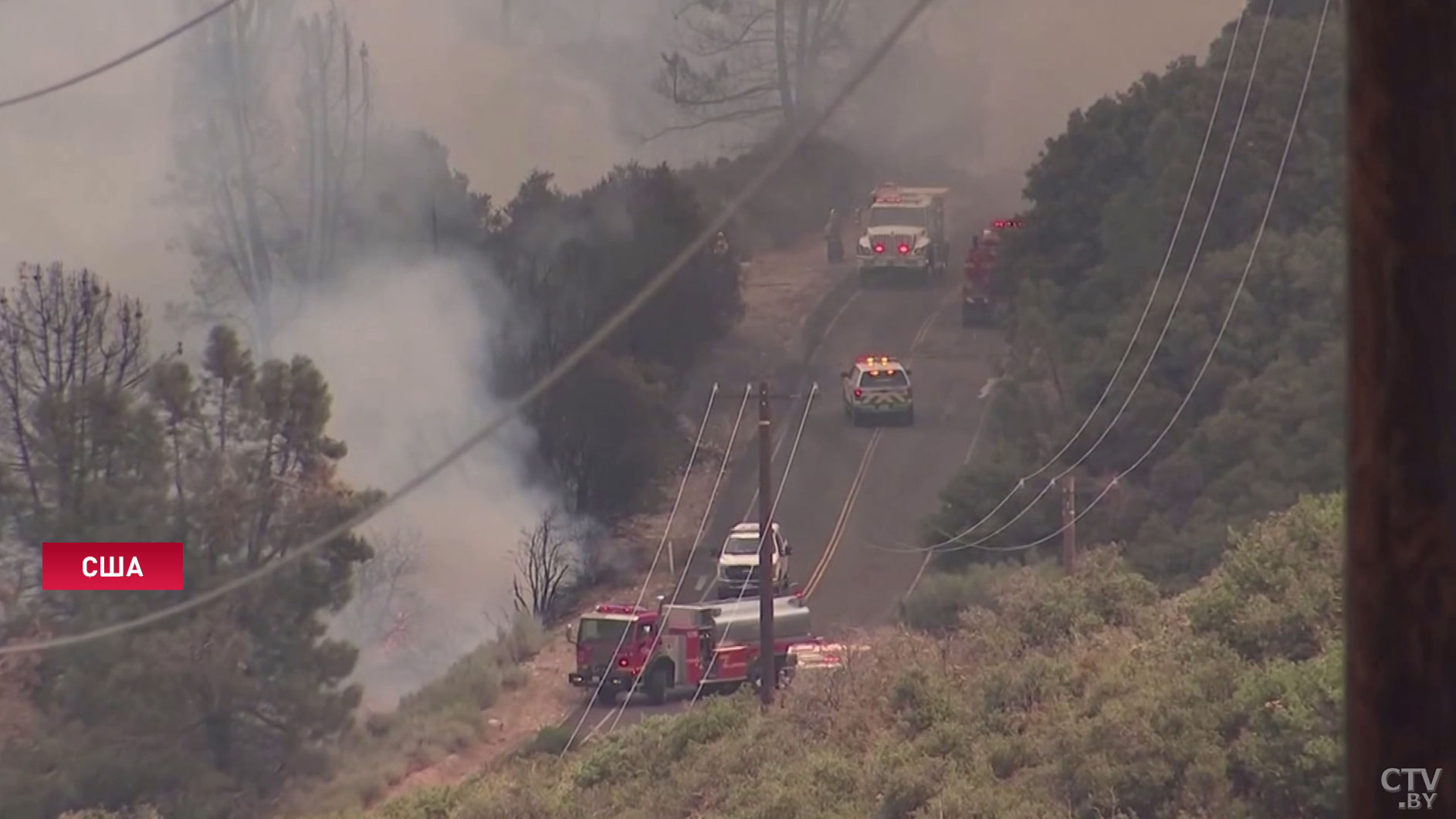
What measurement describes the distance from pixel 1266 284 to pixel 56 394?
14259 mm

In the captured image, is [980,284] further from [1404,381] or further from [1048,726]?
[1404,381]

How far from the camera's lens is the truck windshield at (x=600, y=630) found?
1538cm

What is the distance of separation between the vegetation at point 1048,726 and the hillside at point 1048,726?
0.06ft

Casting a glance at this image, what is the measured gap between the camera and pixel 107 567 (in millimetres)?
19500

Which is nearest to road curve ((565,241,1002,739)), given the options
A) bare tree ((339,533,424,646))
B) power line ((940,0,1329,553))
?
power line ((940,0,1329,553))

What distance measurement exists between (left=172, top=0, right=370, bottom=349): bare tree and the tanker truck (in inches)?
365

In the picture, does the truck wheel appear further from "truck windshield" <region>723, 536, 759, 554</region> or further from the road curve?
"truck windshield" <region>723, 536, 759, 554</region>

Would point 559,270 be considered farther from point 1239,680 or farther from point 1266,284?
point 1239,680

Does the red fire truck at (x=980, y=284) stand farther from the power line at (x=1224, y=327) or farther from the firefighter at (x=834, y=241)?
the power line at (x=1224, y=327)

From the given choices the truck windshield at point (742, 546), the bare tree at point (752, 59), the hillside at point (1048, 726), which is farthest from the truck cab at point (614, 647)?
the bare tree at point (752, 59)

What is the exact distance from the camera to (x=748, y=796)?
11.5m

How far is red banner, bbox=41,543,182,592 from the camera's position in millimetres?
18859

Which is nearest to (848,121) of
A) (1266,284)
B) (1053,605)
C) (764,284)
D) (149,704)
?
(764,284)

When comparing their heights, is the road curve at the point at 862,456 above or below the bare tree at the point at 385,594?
above
